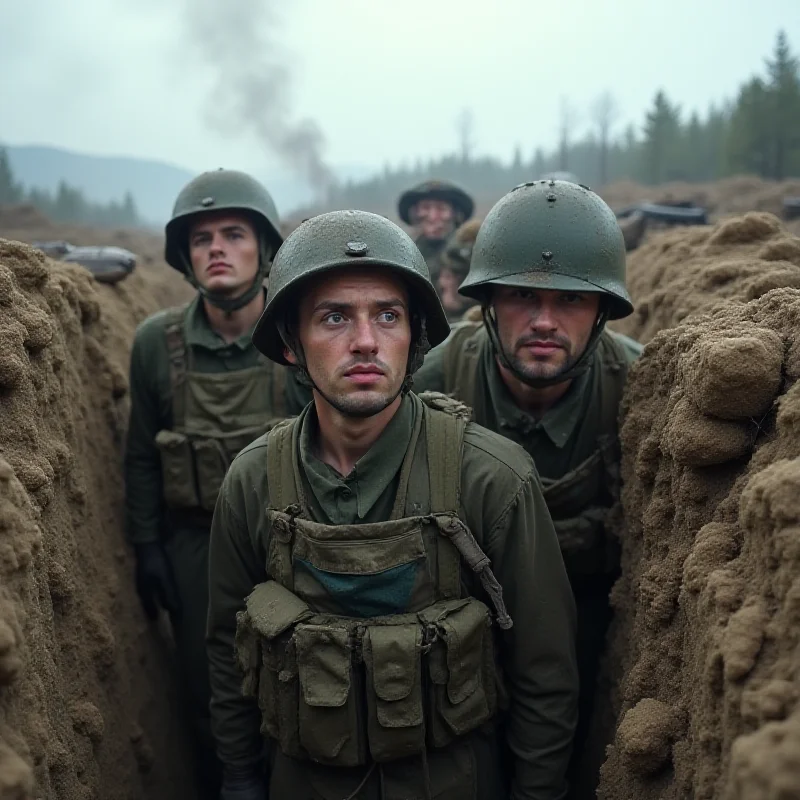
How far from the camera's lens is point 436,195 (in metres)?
9.33

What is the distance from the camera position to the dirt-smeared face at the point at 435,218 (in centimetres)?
920

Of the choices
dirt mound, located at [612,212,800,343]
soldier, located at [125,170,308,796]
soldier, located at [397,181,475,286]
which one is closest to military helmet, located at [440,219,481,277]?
soldier, located at [397,181,475,286]

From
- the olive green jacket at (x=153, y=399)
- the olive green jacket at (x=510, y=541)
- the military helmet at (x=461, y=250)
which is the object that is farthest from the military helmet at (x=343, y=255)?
the military helmet at (x=461, y=250)

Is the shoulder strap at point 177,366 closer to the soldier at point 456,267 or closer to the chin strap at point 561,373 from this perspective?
the chin strap at point 561,373

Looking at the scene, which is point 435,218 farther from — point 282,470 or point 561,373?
point 282,470

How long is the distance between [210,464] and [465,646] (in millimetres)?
2157

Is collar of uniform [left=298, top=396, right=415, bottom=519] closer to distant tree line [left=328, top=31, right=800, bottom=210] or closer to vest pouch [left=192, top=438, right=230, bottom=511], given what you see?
vest pouch [left=192, top=438, right=230, bottom=511]

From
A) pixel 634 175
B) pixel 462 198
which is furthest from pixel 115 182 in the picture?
pixel 462 198

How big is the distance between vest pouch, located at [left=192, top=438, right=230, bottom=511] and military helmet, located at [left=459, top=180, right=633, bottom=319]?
160 centimetres

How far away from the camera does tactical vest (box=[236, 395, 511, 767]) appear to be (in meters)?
2.33

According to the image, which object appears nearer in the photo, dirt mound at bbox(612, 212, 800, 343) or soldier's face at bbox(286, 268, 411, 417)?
soldier's face at bbox(286, 268, 411, 417)

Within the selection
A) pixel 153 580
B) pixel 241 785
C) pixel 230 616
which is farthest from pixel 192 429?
pixel 241 785

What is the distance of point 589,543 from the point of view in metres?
3.22

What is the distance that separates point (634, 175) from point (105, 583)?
141 feet
